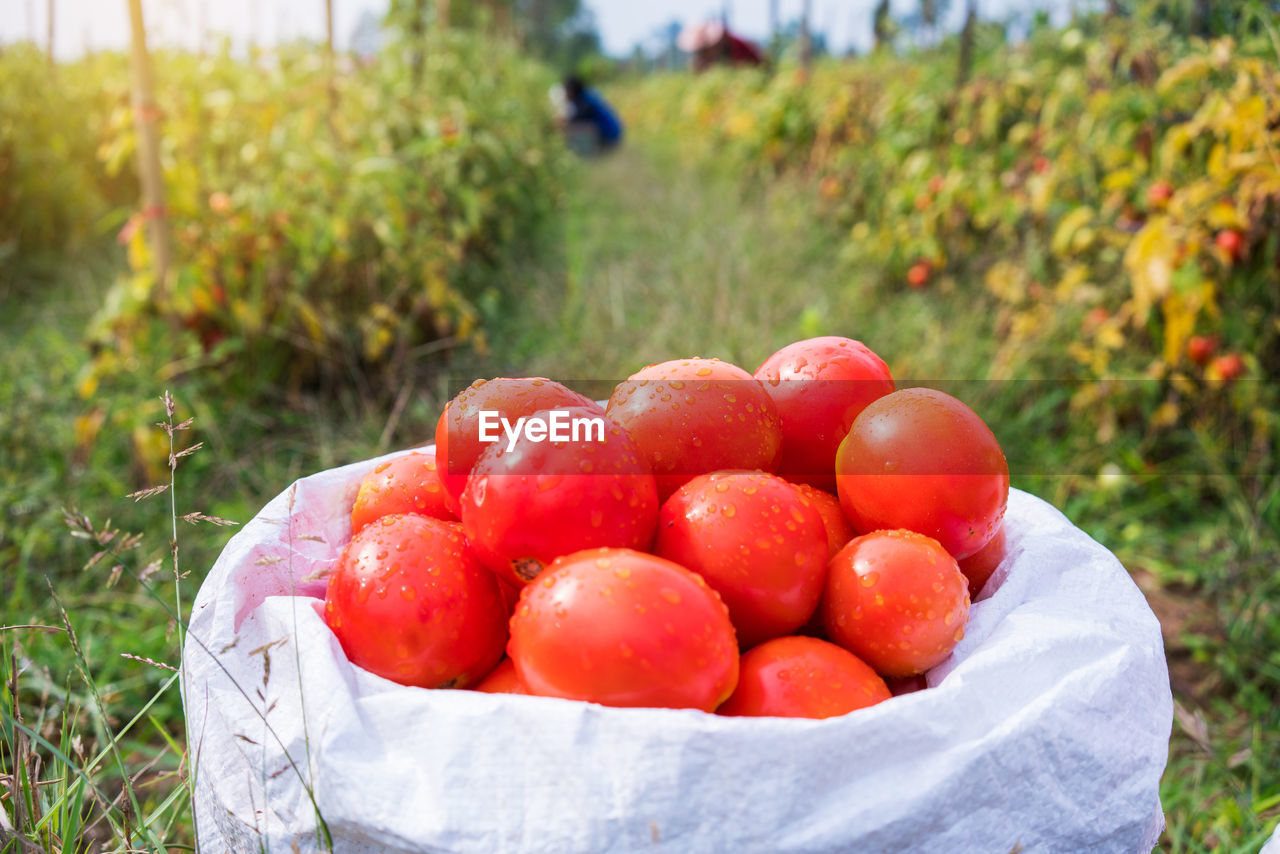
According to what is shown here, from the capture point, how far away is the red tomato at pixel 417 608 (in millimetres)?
957

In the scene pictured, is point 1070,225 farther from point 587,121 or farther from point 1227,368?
point 587,121

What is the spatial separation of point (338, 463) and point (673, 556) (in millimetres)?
1989

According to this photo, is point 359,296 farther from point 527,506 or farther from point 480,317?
point 527,506

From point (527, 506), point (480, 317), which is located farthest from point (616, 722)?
point (480, 317)

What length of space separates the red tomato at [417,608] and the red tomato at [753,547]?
231mm

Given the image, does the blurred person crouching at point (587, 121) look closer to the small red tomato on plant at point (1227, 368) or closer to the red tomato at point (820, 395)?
the small red tomato on plant at point (1227, 368)

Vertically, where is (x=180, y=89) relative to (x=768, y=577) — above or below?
above

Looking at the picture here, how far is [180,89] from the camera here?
153 inches

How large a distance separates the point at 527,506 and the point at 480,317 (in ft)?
11.7

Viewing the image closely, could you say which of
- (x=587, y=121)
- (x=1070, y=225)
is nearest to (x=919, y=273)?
(x=1070, y=225)

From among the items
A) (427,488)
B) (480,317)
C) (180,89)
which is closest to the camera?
(427,488)

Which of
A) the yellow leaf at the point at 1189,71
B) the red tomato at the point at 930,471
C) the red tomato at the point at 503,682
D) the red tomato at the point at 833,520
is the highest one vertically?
the yellow leaf at the point at 1189,71

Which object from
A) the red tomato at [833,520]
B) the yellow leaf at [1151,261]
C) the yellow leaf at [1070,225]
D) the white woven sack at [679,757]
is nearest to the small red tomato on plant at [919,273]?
the yellow leaf at [1070,225]

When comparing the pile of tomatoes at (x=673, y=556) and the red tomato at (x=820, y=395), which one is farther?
the red tomato at (x=820, y=395)
